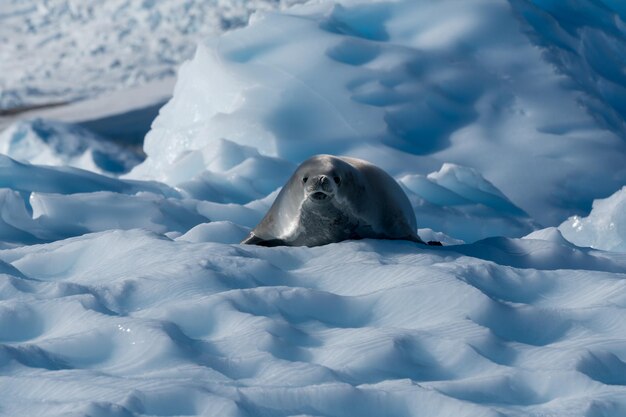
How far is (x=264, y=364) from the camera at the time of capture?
288 cm

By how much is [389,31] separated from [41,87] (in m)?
15.5

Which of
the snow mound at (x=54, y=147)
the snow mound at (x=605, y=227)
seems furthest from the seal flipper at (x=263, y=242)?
the snow mound at (x=54, y=147)

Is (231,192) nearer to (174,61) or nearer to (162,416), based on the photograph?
(162,416)

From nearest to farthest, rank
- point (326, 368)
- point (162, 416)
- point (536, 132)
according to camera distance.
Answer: point (162, 416) → point (326, 368) → point (536, 132)

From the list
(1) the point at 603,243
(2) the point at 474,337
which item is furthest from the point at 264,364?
(1) the point at 603,243

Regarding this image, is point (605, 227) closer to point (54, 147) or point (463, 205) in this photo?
point (463, 205)

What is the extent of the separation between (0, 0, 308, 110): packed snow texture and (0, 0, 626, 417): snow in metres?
10.4

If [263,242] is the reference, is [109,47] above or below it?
below

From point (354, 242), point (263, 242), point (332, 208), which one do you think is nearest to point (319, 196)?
point (332, 208)

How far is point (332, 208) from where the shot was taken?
408 centimetres

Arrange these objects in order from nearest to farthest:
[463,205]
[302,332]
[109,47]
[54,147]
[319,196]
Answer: [302,332] < [319,196] < [463,205] < [54,147] < [109,47]

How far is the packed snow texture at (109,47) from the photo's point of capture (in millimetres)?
22094

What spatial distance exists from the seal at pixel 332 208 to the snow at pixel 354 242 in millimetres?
141

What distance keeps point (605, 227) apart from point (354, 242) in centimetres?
228
